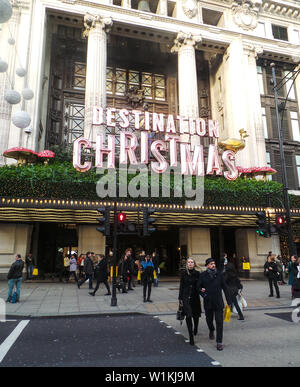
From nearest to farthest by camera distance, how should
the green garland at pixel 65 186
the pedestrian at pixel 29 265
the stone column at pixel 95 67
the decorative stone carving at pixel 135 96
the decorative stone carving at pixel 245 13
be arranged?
the green garland at pixel 65 186, the pedestrian at pixel 29 265, the stone column at pixel 95 67, the decorative stone carving at pixel 245 13, the decorative stone carving at pixel 135 96

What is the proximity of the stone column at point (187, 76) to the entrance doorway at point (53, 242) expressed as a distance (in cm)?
1385

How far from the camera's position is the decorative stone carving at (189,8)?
28.4 m

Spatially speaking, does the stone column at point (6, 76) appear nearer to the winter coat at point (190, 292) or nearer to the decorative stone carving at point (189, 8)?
the decorative stone carving at point (189, 8)

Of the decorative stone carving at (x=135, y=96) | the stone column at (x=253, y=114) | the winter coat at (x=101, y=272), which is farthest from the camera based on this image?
the decorative stone carving at (x=135, y=96)

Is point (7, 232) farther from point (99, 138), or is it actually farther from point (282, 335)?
point (282, 335)

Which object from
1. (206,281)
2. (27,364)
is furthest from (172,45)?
(27,364)

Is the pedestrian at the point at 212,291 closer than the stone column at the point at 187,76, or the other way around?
the pedestrian at the point at 212,291

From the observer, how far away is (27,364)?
527 centimetres

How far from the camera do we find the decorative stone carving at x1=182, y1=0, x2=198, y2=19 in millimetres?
28391

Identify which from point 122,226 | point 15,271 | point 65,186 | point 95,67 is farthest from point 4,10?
Result: point 95,67

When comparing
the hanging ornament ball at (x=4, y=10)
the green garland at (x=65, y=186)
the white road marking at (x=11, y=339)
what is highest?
the hanging ornament ball at (x=4, y=10)

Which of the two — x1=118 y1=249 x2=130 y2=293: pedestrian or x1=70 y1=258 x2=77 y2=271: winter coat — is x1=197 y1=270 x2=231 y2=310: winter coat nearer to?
x1=118 y1=249 x2=130 y2=293: pedestrian

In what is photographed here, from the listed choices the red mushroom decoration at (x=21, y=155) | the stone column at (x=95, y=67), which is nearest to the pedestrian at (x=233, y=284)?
the red mushroom decoration at (x=21, y=155)
